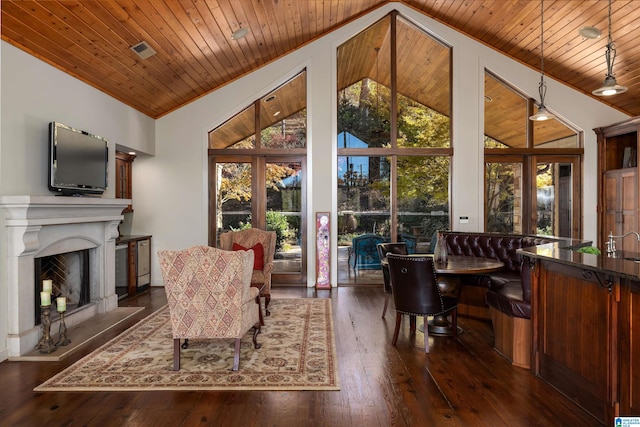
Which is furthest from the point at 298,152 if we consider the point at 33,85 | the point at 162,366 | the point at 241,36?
the point at 162,366

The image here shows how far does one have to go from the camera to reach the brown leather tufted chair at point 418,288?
3643 millimetres

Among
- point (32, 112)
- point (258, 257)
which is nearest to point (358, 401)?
point (258, 257)

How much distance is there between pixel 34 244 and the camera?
362cm

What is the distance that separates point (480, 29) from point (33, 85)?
624 cm

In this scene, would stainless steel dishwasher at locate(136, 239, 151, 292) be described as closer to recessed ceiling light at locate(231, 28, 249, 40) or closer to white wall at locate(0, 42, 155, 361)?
white wall at locate(0, 42, 155, 361)

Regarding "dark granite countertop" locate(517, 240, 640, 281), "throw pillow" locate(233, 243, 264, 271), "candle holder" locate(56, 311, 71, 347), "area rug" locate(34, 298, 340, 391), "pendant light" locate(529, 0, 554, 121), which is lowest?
"area rug" locate(34, 298, 340, 391)

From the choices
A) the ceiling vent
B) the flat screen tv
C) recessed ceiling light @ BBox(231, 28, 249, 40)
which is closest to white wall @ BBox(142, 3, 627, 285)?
recessed ceiling light @ BBox(231, 28, 249, 40)

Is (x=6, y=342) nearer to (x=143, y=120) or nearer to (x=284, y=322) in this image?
(x=284, y=322)

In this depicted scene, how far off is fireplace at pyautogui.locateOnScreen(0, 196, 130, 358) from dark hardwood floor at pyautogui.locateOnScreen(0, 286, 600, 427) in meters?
0.37

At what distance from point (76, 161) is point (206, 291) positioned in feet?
7.95

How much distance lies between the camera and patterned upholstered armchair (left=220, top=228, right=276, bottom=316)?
486cm

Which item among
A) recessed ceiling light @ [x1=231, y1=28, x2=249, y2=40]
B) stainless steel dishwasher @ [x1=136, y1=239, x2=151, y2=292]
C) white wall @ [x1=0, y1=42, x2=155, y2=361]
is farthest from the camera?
stainless steel dishwasher @ [x1=136, y1=239, x2=151, y2=292]

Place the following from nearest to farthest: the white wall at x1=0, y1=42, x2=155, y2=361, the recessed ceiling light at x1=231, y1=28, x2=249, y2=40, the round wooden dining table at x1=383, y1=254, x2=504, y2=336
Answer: the white wall at x1=0, y1=42, x2=155, y2=361, the round wooden dining table at x1=383, y1=254, x2=504, y2=336, the recessed ceiling light at x1=231, y1=28, x2=249, y2=40

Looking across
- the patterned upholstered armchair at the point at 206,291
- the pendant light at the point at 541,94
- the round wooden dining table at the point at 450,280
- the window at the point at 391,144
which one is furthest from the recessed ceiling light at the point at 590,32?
the patterned upholstered armchair at the point at 206,291
